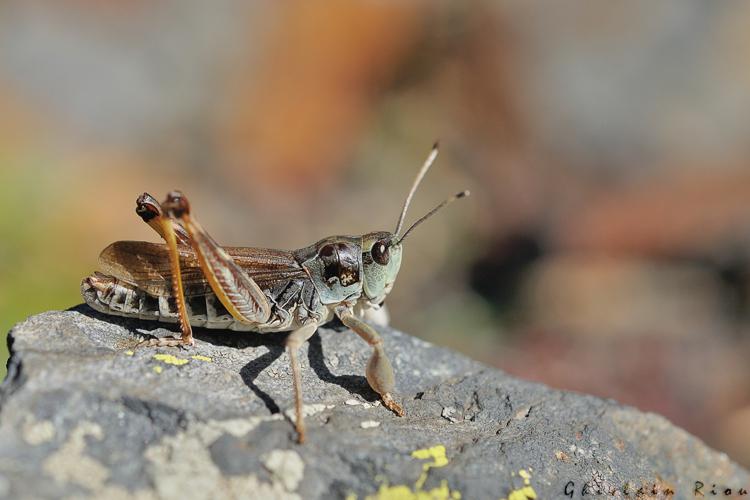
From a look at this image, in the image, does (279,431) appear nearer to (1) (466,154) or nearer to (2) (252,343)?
(2) (252,343)

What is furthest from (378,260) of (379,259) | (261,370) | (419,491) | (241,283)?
(419,491)

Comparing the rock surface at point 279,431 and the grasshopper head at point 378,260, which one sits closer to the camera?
the rock surface at point 279,431

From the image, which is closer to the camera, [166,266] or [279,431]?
[279,431]

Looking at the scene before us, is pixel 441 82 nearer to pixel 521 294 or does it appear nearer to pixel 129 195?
pixel 521 294

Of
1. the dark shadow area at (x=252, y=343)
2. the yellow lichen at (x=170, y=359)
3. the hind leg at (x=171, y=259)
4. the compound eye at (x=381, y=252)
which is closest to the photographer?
the yellow lichen at (x=170, y=359)

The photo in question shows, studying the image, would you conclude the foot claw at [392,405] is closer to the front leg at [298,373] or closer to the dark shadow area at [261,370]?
the front leg at [298,373]

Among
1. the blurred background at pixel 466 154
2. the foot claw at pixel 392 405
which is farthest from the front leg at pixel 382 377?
the blurred background at pixel 466 154
